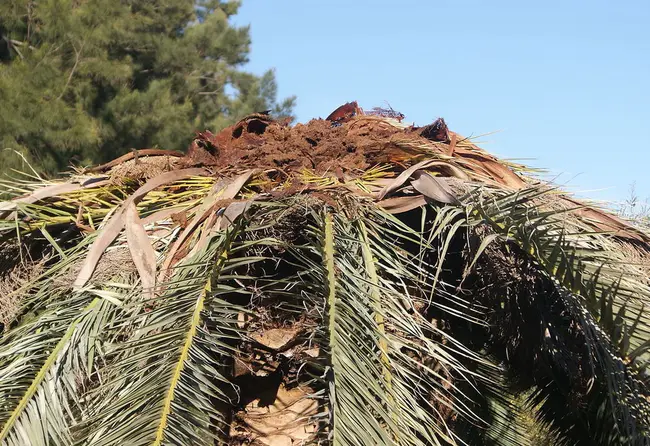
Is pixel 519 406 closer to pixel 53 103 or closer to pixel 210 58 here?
pixel 53 103

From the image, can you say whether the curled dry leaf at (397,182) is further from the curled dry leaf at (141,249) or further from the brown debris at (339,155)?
the curled dry leaf at (141,249)

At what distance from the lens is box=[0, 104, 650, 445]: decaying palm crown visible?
225 centimetres

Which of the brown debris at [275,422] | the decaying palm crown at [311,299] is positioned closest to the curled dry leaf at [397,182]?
the decaying palm crown at [311,299]

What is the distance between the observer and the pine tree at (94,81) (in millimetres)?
10211

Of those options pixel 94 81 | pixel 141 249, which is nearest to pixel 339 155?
pixel 141 249

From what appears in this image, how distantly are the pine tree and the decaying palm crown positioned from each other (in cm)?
583

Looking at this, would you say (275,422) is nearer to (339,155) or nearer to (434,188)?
(434,188)

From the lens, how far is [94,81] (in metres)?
11.3

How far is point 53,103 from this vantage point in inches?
406

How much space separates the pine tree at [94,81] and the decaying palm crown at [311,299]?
5832 mm

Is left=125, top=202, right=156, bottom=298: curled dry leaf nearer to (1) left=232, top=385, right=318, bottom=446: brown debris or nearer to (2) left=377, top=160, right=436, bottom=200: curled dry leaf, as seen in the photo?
(1) left=232, top=385, right=318, bottom=446: brown debris

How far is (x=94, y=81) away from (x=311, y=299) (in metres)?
9.75

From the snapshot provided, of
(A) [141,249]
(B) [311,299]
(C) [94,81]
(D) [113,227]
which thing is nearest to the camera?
(B) [311,299]

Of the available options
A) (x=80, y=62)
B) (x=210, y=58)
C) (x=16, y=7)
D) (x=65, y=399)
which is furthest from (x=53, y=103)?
(x=65, y=399)
